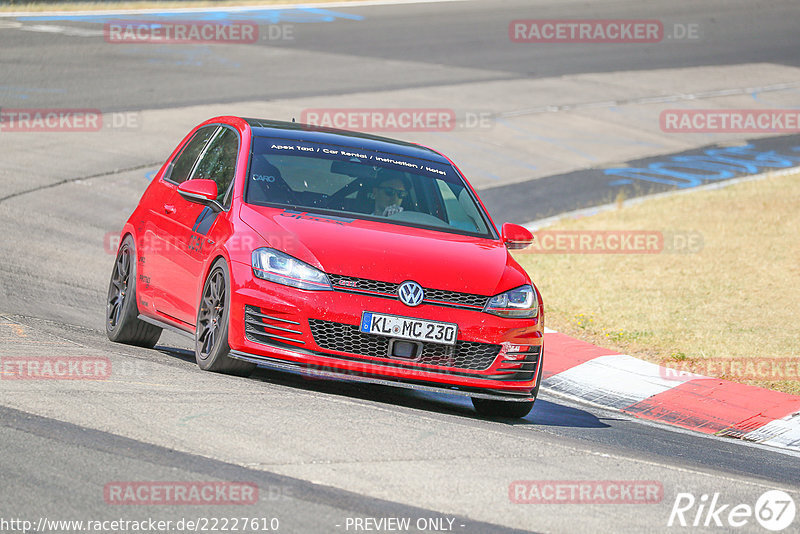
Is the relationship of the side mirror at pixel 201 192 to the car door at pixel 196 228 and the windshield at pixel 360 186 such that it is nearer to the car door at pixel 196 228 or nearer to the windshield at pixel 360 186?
the car door at pixel 196 228

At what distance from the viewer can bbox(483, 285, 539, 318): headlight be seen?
24.2 feet

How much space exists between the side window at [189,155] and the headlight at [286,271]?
77.4 inches

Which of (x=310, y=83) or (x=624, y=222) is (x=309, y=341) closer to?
(x=624, y=222)

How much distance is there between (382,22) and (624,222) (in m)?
17.6

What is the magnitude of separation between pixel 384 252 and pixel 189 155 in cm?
246

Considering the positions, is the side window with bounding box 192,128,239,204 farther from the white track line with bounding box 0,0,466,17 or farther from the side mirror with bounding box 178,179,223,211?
the white track line with bounding box 0,0,466,17

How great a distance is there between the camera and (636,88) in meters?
27.2

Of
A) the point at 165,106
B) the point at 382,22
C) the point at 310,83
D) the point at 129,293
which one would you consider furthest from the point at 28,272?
the point at 382,22

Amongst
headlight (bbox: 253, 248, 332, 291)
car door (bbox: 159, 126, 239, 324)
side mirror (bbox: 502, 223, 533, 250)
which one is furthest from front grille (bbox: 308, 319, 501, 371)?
side mirror (bbox: 502, 223, 533, 250)

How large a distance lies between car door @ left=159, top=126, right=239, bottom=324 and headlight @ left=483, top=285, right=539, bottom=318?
1.74m

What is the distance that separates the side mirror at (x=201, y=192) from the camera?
786 centimetres

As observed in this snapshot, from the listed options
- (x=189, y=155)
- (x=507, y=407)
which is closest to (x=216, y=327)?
(x=507, y=407)

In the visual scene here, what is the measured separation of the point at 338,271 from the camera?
7.09 m

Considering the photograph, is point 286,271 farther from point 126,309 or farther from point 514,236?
point 126,309
